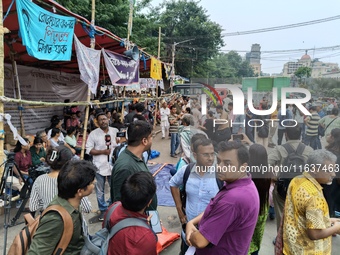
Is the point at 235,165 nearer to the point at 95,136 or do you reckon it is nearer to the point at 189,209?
the point at 189,209

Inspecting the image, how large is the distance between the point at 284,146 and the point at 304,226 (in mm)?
1252

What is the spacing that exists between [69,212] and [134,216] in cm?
40

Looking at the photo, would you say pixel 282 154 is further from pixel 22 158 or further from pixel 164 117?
pixel 164 117

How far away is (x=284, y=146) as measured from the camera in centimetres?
297

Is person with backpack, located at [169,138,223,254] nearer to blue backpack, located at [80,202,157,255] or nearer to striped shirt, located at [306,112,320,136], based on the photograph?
blue backpack, located at [80,202,157,255]

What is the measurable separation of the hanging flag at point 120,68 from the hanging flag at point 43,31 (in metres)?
1.49

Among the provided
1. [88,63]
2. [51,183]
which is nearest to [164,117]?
[88,63]

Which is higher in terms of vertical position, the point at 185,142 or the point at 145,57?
the point at 145,57

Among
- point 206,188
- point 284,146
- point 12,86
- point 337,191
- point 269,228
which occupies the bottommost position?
point 269,228

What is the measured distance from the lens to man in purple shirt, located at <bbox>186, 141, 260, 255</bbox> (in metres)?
1.52

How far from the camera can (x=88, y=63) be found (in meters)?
4.97

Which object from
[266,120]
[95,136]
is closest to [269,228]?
[266,120]

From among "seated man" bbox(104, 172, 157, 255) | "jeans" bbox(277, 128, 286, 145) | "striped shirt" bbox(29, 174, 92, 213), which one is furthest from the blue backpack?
"jeans" bbox(277, 128, 286, 145)

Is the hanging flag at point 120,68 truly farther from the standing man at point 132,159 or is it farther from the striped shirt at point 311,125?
the striped shirt at point 311,125
